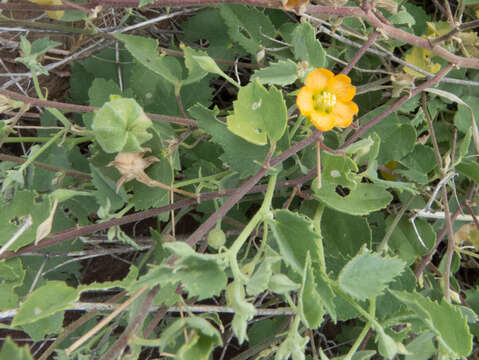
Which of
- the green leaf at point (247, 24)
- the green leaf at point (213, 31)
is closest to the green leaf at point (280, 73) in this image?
the green leaf at point (247, 24)

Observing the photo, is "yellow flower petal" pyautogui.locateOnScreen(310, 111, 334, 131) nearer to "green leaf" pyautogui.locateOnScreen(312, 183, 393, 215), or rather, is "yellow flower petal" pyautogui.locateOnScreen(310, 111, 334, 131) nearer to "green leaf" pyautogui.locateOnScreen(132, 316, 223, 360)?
"green leaf" pyautogui.locateOnScreen(312, 183, 393, 215)

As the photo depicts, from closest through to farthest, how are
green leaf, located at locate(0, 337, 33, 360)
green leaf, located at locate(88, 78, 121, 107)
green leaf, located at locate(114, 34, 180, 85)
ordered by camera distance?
green leaf, located at locate(0, 337, 33, 360) < green leaf, located at locate(114, 34, 180, 85) < green leaf, located at locate(88, 78, 121, 107)

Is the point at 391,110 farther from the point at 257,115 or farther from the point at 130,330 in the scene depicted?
the point at 130,330

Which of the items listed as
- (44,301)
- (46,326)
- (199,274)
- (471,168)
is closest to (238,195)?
(199,274)

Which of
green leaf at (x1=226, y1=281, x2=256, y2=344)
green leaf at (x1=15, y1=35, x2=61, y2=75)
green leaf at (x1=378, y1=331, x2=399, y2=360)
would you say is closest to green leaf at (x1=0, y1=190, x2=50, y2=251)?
green leaf at (x1=15, y1=35, x2=61, y2=75)

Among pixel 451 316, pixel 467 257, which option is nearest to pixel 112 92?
pixel 451 316

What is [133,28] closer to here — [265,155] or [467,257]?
[265,155]
